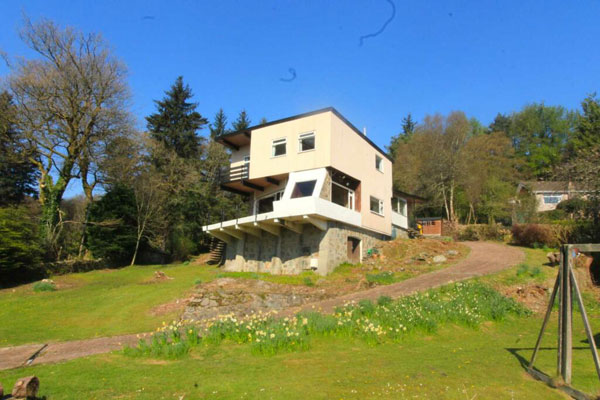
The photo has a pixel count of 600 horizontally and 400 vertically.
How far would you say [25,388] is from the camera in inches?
206

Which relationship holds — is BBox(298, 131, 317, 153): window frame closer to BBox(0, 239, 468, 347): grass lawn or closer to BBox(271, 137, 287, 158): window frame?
BBox(271, 137, 287, 158): window frame

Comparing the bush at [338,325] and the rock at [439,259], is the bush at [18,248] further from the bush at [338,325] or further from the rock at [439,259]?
the rock at [439,259]

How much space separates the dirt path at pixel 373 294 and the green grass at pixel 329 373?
4.51ft

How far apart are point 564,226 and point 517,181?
24194 mm

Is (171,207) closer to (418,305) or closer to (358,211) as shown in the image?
(358,211)

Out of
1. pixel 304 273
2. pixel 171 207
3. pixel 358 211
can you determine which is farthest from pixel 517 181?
pixel 171 207

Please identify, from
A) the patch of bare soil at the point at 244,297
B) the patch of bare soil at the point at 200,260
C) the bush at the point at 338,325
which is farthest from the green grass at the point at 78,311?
the patch of bare soil at the point at 200,260

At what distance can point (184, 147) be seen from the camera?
4028 centimetres

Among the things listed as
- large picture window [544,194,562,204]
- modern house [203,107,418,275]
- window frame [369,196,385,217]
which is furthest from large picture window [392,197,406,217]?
large picture window [544,194,562,204]

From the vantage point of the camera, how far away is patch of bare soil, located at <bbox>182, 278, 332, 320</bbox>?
13.9 m

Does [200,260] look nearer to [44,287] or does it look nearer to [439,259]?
[44,287]

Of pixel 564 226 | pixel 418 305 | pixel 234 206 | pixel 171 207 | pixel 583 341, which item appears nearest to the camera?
pixel 583 341

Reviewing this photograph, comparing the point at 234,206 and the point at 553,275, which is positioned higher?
the point at 234,206

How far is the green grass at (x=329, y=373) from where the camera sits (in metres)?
A: 5.59
